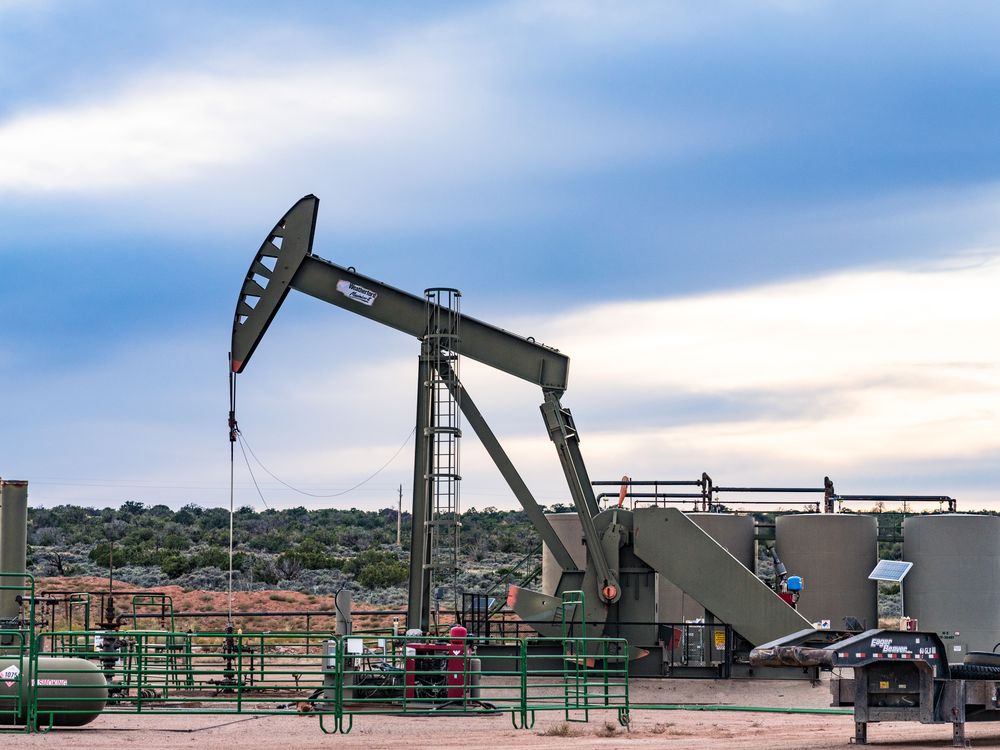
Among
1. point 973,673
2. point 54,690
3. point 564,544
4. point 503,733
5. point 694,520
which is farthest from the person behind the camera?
point 694,520

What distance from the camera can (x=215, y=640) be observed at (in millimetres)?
33875

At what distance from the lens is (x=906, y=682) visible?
46.5ft

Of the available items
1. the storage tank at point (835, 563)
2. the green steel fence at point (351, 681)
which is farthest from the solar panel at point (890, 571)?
the storage tank at point (835, 563)

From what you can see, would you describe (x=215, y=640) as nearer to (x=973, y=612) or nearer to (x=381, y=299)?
(x=381, y=299)

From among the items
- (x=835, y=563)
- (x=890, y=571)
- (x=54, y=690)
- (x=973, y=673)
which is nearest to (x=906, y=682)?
(x=973, y=673)

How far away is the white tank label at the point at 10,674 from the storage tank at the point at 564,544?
10.9 meters

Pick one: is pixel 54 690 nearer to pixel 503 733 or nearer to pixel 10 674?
pixel 10 674

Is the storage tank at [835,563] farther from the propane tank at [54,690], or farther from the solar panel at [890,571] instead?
the propane tank at [54,690]

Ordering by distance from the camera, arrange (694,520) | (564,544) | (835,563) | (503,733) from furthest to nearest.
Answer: (694,520) < (564,544) < (835,563) < (503,733)

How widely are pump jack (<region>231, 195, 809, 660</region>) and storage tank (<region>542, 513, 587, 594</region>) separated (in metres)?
3.23

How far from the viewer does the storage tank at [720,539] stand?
25.8m

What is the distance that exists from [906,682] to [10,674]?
9.77m

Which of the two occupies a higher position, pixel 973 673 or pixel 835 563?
pixel 835 563

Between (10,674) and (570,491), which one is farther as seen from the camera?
(570,491)
